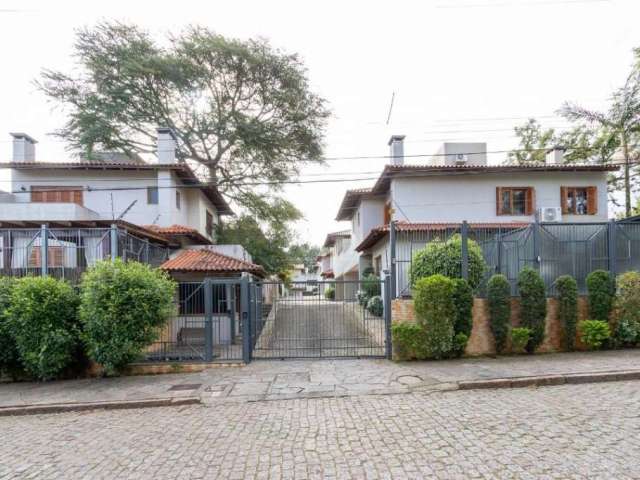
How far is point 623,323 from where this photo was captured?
29.6 ft

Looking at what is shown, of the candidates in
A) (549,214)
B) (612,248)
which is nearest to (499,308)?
(612,248)

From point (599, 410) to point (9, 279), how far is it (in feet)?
37.7

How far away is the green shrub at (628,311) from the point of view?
8969mm

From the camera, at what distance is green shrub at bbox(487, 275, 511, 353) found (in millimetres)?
8820

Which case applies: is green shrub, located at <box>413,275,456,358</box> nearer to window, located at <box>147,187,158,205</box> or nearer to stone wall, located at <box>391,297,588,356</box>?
stone wall, located at <box>391,297,588,356</box>

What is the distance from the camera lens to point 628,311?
9039 mm

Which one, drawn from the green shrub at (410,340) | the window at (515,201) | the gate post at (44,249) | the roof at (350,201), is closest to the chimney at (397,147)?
the roof at (350,201)

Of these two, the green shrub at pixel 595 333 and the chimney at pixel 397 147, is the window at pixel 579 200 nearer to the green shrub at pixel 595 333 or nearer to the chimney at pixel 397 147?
the chimney at pixel 397 147

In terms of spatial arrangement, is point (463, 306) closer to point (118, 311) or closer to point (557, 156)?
point (118, 311)

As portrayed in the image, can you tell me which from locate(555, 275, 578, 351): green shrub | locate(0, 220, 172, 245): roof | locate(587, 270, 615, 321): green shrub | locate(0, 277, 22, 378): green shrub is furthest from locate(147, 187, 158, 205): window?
locate(587, 270, 615, 321): green shrub

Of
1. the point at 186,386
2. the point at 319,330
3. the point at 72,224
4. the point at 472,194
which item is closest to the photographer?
the point at 186,386

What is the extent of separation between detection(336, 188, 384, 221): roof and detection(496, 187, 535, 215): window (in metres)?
5.90

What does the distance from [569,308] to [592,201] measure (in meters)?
10.4

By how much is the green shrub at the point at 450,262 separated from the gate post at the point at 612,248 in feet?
10.9
